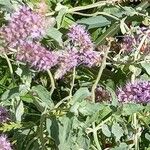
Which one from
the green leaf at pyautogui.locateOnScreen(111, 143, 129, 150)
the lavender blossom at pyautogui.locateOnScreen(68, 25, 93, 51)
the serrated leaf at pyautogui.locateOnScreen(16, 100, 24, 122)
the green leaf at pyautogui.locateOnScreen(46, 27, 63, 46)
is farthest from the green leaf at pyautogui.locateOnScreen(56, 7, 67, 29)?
the green leaf at pyautogui.locateOnScreen(111, 143, 129, 150)

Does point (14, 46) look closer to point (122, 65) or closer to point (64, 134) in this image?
point (64, 134)

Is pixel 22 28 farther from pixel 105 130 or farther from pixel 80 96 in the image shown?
pixel 105 130

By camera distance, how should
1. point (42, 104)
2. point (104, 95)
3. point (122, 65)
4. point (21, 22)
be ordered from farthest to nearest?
point (122, 65) → point (104, 95) → point (42, 104) → point (21, 22)

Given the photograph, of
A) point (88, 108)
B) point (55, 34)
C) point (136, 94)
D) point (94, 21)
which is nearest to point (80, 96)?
point (88, 108)

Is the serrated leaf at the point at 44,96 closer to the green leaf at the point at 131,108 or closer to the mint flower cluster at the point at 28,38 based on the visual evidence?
the mint flower cluster at the point at 28,38

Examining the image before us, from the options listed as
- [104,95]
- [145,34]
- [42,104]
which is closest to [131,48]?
[145,34]

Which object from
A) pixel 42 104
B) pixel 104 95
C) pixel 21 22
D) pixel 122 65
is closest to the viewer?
pixel 21 22

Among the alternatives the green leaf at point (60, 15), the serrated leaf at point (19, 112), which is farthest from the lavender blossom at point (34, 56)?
the green leaf at point (60, 15)
